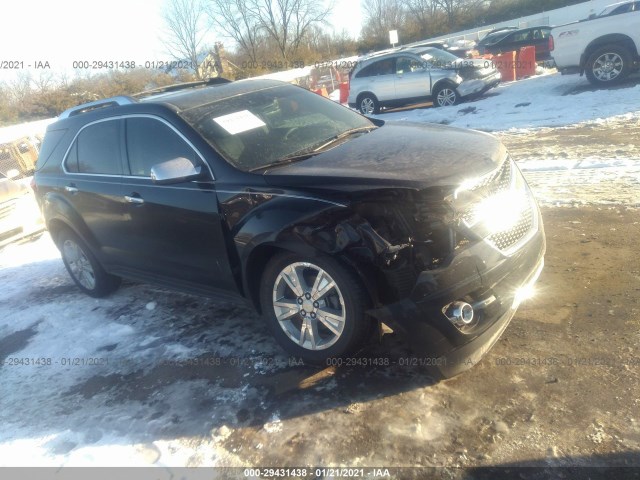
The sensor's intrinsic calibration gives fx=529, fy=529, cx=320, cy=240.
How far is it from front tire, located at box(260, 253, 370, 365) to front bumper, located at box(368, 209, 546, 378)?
181mm

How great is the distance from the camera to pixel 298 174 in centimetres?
332

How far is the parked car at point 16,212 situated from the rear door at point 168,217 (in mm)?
4957

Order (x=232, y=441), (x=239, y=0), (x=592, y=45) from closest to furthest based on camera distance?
(x=232, y=441)
(x=592, y=45)
(x=239, y=0)

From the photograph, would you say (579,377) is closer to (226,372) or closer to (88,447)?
(226,372)

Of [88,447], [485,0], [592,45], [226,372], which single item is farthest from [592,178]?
[485,0]

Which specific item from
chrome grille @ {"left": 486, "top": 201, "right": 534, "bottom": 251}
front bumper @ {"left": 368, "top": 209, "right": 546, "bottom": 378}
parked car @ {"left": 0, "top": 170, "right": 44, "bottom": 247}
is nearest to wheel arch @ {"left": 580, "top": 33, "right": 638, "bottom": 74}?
chrome grille @ {"left": 486, "top": 201, "right": 534, "bottom": 251}

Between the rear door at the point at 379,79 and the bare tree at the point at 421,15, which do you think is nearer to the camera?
the rear door at the point at 379,79

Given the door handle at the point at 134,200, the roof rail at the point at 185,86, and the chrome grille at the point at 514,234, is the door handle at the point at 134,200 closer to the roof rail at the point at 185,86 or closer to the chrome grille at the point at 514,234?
the roof rail at the point at 185,86

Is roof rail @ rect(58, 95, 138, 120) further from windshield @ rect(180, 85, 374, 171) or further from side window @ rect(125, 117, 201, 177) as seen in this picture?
windshield @ rect(180, 85, 374, 171)

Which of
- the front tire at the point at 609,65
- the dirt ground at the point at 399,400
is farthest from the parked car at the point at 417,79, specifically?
the dirt ground at the point at 399,400

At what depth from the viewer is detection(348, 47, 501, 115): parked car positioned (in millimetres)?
14062

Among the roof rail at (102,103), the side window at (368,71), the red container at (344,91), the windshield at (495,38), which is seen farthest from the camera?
the windshield at (495,38)

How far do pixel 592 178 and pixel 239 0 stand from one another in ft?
131

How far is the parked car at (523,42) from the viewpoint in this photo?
2250 cm
